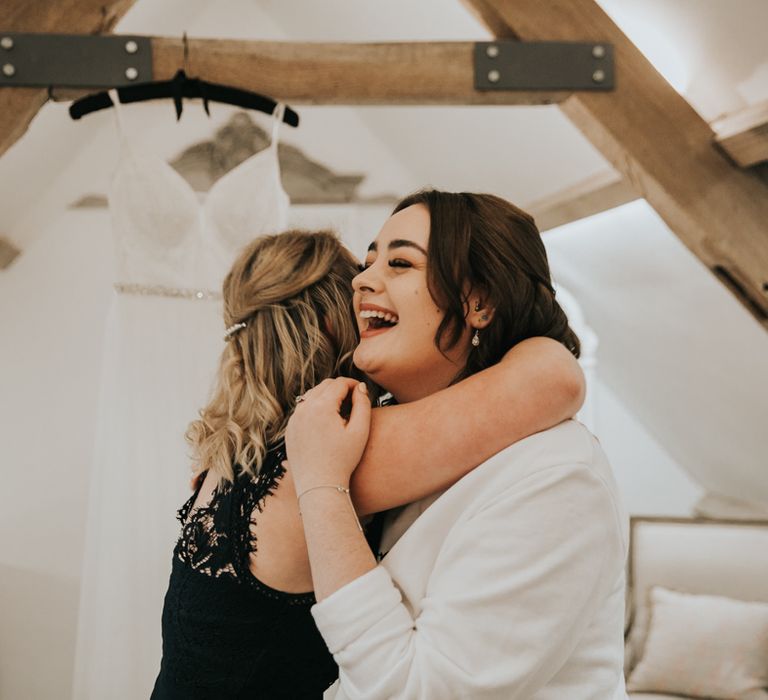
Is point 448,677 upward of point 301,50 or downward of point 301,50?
downward

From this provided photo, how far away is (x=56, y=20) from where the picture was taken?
171 centimetres

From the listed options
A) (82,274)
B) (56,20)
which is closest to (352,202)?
(82,274)

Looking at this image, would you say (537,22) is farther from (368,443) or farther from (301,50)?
(368,443)

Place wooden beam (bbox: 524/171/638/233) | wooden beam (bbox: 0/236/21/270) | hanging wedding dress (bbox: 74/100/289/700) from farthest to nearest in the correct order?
wooden beam (bbox: 0/236/21/270) < wooden beam (bbox: 524/171/638/233) < hanging wedding dress (bbox: 74/100/289/700)

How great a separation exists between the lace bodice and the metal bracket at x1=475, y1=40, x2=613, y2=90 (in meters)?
0.51

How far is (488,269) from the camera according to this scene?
1193 millimetres

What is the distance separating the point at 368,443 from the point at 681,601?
2.17 meters

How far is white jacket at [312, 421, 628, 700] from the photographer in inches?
35.7

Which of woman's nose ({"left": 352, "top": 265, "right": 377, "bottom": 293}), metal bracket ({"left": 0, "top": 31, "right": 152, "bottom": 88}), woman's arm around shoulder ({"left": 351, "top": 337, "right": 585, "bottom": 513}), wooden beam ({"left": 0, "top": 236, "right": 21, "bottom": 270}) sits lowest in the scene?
woman's arm around shoulder ({"left": 351, "top": 337, "right": 585, "bottom": 513})

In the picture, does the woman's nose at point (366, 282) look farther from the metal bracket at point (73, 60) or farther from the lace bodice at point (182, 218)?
the metal bracket at point (73, 60)

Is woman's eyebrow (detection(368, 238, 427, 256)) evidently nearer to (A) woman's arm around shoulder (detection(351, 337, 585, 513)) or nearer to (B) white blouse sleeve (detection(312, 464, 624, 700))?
(A) woman's arm around shoulder (detection(351, 337, 585, 513))

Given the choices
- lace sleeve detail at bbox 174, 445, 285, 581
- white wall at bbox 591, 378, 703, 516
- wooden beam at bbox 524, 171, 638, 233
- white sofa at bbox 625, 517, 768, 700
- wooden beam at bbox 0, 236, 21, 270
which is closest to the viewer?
lace sleeve detail at bbox 174, 445, 285, 581

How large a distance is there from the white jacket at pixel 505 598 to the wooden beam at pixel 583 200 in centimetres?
164

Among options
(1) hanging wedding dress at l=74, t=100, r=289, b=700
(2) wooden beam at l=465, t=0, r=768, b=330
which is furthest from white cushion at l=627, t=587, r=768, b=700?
(1) hanging wedding dress at l=74, t=100, r=289, b=700
